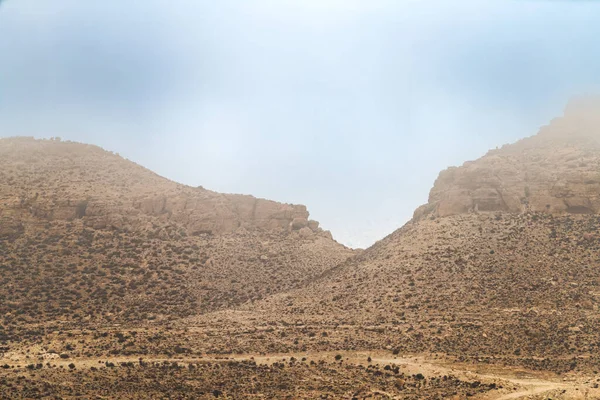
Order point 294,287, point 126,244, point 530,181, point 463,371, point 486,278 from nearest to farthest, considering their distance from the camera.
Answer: point 463,371, point 486,278, point 294,287, point 530,181, point 126,244

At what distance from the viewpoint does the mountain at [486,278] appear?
129 ft

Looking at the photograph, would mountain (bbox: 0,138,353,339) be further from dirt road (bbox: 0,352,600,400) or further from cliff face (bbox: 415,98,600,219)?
cliff face (bbox: 415,98,600,219)

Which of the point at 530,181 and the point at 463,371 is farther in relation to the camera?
the point at 530,181

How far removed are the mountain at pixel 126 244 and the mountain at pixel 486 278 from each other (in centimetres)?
743

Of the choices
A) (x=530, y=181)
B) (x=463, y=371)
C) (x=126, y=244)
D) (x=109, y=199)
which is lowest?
(x=463, y=371)

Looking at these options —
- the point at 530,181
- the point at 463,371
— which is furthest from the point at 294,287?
the point at 530,181

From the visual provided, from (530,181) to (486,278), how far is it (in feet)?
56.3

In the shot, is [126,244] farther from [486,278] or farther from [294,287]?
[486,278]

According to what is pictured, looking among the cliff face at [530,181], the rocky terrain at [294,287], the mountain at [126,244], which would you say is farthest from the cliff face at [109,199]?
the cliff face at [530,181]

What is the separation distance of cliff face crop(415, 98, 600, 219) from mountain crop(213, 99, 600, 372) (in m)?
0.12

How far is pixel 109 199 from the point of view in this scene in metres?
68.4

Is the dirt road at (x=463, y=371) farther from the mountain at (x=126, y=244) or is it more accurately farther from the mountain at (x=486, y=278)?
the mountain at (x=126, y=244)

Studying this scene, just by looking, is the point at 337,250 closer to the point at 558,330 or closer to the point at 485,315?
the point at 485,315

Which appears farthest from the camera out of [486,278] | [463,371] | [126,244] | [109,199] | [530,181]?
[109,199]
